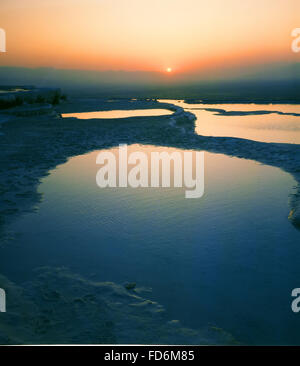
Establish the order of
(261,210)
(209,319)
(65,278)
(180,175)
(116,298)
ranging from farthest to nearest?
(180,175) → (261,210) → (65,278) → (116,298) → (209,319)

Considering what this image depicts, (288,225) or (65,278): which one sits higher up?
(288,225)

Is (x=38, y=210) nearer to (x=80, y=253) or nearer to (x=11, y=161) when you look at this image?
(x=80, y=253)

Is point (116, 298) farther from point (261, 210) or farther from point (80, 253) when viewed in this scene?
point (261, 210)

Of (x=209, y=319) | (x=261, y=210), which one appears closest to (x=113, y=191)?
(x=261, y=210)


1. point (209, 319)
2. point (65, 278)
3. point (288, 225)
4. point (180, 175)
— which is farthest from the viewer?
point (180, 175)

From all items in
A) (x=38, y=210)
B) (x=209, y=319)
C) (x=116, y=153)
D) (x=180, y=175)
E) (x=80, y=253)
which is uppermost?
(x=116, y=153)

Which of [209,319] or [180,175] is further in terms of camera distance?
[180,175]

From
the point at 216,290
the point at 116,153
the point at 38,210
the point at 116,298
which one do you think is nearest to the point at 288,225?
the point at 216,290
